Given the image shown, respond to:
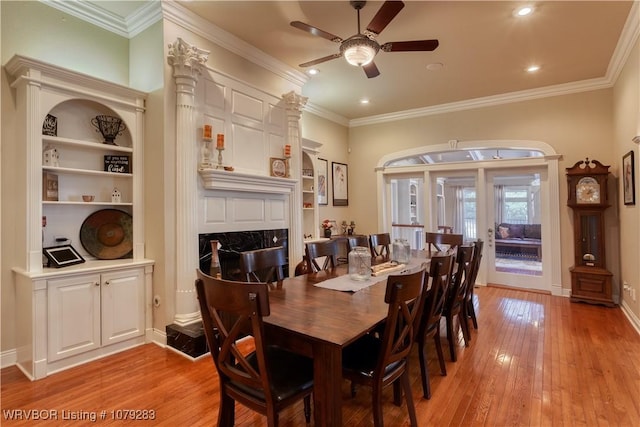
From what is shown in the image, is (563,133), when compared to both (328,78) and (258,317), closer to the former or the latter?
(328,78)

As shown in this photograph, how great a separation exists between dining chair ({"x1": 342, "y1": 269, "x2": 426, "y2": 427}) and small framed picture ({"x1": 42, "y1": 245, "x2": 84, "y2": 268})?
2.59 meters

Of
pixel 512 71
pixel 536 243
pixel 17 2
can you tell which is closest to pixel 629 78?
pixel 512 71

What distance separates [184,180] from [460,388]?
9.64ft

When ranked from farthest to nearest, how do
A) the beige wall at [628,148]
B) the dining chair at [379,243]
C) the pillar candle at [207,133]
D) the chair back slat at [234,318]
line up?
the dining chair at [379,243], the beige wall at [628,148], the pillar candle at [207,133], the chair back slat at [234,318]

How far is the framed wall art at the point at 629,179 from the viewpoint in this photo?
3.57 m

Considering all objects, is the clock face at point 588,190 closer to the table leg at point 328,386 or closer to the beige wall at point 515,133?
the beige wall at point 515,133

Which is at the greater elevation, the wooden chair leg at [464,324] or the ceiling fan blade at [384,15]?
the ceiling fan blade at [384,15]

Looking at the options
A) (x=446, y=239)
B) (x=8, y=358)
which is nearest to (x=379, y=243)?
(x=446, y=239)

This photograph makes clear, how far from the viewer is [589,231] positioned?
182 inches

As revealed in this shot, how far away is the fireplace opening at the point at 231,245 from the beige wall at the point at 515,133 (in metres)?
3.08

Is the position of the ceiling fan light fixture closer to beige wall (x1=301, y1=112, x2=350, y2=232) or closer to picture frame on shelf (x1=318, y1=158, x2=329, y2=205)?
beige wall (x1=301, y1=112, x2=350, y2=232)

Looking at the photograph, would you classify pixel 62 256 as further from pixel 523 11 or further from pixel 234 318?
pixel 523 11

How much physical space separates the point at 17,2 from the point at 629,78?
6.10 meters

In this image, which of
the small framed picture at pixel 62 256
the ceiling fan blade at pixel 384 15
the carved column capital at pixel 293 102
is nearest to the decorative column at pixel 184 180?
the small framed picture at pixel 62 256
